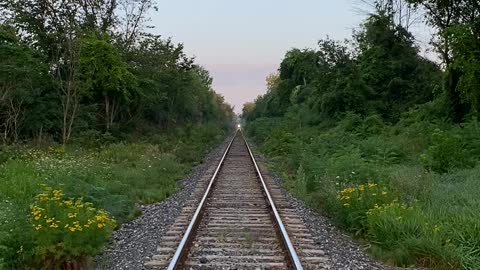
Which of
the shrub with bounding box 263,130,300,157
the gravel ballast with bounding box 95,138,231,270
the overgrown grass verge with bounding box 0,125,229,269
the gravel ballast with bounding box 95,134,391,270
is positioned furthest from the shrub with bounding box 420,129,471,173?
the shrub with bounding box 263,130,300,157

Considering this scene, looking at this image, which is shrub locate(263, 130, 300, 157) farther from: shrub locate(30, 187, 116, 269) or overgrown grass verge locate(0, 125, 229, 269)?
shrub locate(30, 187, 116, 269)

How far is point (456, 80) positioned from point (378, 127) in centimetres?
502

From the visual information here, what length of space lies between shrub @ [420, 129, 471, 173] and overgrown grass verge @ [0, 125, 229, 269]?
8.02m

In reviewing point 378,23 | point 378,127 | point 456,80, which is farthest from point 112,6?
point 456,80

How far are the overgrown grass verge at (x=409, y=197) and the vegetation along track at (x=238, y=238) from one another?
1061mm

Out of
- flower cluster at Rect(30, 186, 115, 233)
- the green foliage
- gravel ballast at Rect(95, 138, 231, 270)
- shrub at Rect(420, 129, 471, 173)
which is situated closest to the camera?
flower cluster at Rect(30, 186, 115, 233)

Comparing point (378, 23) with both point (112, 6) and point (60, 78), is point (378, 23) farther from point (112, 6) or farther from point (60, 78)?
point (60, 78)

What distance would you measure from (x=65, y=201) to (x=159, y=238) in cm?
187

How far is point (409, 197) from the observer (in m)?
10.5

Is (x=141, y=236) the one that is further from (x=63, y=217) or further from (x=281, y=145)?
(x=281, y=145)

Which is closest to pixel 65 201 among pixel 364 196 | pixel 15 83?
pixel 364 196

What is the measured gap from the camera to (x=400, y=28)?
35.7 m

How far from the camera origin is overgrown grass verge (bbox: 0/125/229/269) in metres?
6.95

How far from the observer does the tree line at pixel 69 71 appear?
23239mm
